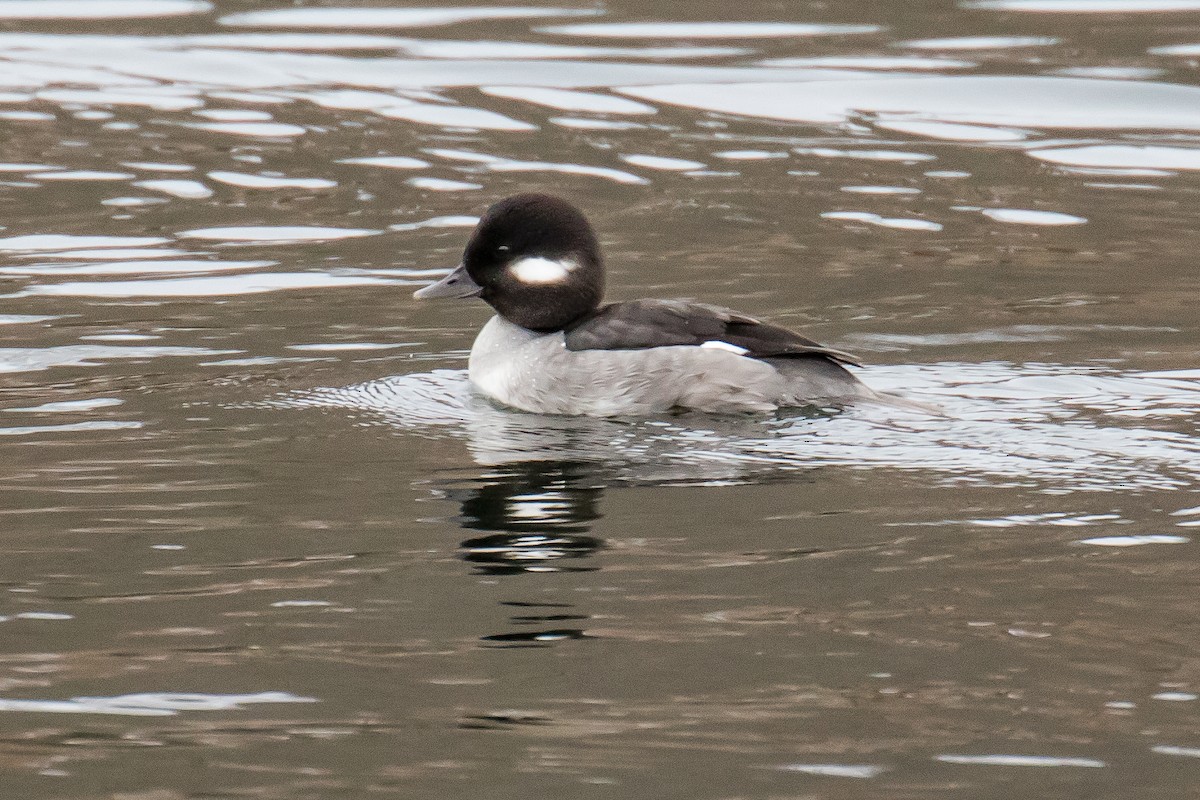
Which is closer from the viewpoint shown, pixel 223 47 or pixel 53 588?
Result: pixel 53 588

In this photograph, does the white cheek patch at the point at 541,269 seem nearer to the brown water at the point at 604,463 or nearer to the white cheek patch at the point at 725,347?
the brown water at the point at 604,463

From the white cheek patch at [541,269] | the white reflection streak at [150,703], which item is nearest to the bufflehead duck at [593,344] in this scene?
the white cheek patch at [541,269]

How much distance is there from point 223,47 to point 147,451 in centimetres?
1000

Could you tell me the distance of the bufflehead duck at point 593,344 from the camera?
23.5ft

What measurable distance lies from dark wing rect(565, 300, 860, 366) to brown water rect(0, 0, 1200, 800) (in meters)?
0.29

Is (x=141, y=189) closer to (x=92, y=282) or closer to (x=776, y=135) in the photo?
(x=92, y=282)

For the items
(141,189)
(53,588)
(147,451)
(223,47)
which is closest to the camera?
(53,588)

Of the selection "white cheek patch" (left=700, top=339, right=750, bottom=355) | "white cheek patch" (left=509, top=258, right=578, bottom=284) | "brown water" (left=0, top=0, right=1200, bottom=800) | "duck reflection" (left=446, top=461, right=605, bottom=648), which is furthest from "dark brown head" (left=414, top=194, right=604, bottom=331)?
"duck reflection" (left=446, top=461, right=605, bottom=648)

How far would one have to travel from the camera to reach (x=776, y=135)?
1320 centimetres

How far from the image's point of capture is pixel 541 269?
25.1ft

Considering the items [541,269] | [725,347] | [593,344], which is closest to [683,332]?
[725,347]

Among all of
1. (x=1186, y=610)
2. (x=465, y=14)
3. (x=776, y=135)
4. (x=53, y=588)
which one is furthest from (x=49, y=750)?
(x=465, y=14)

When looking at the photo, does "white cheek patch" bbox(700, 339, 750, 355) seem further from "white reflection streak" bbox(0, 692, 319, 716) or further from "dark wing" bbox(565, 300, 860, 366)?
"white reflection streak" bbox(0, 692, 319, 716)

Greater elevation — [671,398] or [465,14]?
[465,14]
